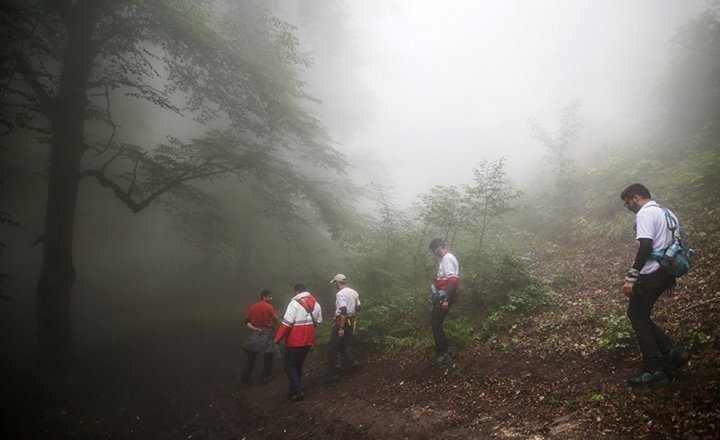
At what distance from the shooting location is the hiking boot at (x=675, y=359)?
427cm

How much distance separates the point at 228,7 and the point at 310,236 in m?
11.3

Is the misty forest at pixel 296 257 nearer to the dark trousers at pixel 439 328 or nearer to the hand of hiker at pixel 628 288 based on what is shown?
the dark trousers at pixel 439 328

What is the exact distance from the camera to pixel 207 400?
8.64 m

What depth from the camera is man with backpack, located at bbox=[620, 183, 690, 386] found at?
4.26m

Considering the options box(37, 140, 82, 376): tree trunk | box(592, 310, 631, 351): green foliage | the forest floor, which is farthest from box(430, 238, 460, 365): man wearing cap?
box(37, 140, 82, 376): tree trunk

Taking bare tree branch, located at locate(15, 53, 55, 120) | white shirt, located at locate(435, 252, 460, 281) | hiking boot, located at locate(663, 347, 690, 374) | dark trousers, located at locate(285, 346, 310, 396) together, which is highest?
bare tree branch, located at locate(15, 53, 55, 120)

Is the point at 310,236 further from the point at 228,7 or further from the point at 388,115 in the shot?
the point at 388,115

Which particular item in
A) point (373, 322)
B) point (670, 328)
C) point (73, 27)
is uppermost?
point (73, 27)

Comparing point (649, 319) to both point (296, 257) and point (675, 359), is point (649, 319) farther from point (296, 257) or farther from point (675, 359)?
point (296, 257)

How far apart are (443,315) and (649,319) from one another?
320cm

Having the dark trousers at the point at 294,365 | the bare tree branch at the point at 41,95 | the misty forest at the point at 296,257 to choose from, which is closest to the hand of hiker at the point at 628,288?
the misty forest at the point at 296,257

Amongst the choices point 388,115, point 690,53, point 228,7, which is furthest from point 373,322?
point 388,115

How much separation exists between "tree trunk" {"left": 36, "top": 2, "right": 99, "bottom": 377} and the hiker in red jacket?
21.4 ft

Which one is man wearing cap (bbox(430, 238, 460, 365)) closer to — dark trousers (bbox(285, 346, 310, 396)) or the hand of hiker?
the hand of hiker
